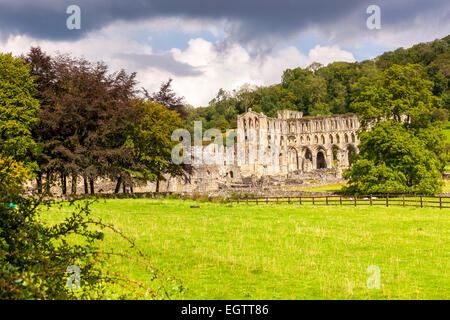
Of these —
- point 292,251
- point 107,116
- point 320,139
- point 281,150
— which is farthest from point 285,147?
point 292,251

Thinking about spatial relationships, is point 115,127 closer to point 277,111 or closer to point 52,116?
point 52,116

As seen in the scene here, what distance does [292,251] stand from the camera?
17062mm

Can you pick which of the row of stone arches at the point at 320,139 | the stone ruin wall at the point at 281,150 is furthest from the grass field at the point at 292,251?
the row of stone arches at the point at 320,139

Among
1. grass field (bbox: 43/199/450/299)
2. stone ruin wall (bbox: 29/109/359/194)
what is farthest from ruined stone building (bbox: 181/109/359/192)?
grass field (bbox: 43/199/450/299)

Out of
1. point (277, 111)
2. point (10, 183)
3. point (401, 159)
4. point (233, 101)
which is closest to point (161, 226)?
point (10, 183)

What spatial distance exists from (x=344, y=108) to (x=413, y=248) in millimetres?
123285

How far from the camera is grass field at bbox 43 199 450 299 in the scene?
40.4 ft

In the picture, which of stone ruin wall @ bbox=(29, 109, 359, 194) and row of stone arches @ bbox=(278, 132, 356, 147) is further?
row of stone arches @ bbox=(278, 132, 356, 147)

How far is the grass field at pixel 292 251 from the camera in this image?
1232cm

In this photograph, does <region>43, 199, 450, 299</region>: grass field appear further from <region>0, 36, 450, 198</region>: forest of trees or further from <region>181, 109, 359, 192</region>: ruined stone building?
<region>181, 109, 359, 192</region>: ruined stone building

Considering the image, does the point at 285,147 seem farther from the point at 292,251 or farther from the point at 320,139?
the point at 292,251

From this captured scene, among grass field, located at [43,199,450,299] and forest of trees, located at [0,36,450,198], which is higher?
forest of trees, located at [0,36,450,198]

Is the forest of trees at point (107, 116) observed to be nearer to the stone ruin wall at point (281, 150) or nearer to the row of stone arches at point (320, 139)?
the stone ruin wall at point (281, 150)
